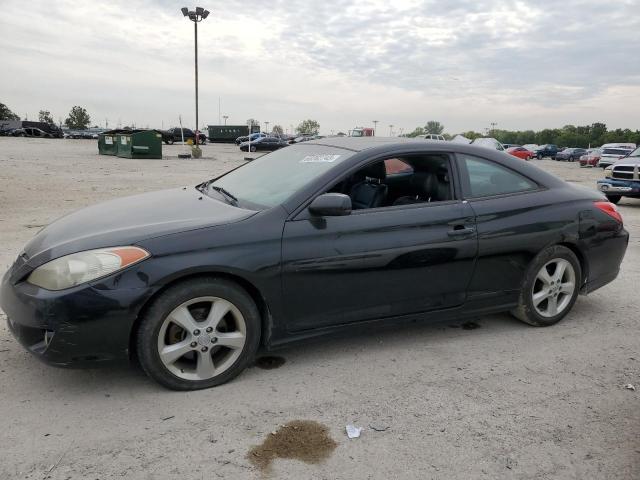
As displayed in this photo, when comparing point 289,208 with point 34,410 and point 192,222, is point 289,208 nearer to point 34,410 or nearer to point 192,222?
point 192,222

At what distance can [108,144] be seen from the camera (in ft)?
102

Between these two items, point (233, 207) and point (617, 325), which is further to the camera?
point (617, 325)

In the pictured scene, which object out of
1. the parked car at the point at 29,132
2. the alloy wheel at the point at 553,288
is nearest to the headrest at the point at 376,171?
the alloy wheel at the point at 553,288

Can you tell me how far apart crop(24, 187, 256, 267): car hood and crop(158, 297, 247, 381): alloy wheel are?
0.48 m

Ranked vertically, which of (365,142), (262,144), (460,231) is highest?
(262,144)

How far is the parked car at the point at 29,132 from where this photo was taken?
59750 mm

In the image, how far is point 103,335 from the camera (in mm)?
2916

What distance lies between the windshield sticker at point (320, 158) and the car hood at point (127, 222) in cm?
72

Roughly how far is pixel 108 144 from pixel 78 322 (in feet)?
102

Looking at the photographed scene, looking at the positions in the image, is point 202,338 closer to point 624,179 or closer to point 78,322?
point 78,322

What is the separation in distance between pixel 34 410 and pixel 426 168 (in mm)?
3020

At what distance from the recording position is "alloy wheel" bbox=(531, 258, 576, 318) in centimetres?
425

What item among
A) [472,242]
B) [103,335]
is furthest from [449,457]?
[103,335]

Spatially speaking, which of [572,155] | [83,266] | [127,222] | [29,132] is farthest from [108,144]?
[572,155]
